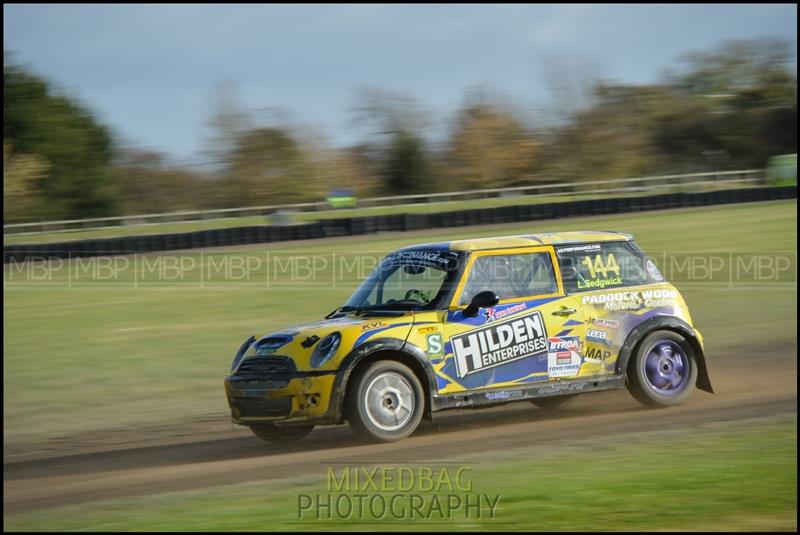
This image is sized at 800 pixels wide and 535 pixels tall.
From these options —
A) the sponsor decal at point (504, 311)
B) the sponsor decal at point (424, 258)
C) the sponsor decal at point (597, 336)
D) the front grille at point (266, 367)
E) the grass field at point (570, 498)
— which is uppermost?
the sponsor decal at point (424, 258)

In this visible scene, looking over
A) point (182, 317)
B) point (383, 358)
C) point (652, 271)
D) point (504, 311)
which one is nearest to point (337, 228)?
point (182, 317)

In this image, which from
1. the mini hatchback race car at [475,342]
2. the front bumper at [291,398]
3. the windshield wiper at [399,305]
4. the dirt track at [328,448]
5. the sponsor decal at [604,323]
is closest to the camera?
the dirt track at [328,448]

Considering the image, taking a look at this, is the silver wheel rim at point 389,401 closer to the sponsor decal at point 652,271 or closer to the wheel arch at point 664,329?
the wheel arch at point 664,329

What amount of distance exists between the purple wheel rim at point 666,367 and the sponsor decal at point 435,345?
6.90ft

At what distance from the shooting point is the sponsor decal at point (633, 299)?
31.1 ft

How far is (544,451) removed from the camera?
7711mm

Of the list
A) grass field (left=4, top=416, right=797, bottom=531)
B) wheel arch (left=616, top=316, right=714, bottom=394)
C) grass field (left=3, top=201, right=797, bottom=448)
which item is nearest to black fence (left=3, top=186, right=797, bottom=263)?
grass field (left=3, top=201, right=797, bottom=448)

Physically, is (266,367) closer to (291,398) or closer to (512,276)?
(291,398)

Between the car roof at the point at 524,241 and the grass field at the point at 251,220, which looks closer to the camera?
the car roof at the point at 524,241

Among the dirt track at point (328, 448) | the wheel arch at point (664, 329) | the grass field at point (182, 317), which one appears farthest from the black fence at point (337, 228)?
the wheel arch at point (664, 329)

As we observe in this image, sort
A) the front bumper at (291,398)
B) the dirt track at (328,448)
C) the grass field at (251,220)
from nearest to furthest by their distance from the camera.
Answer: the dirt track at (328,448), the front bumper at (291,398), the grass field at (251,220)

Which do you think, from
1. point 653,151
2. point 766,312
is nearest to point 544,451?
point 766,312

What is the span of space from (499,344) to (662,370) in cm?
178

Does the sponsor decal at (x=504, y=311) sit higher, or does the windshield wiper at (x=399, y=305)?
the windshield wiper at (x=399, y=305)
